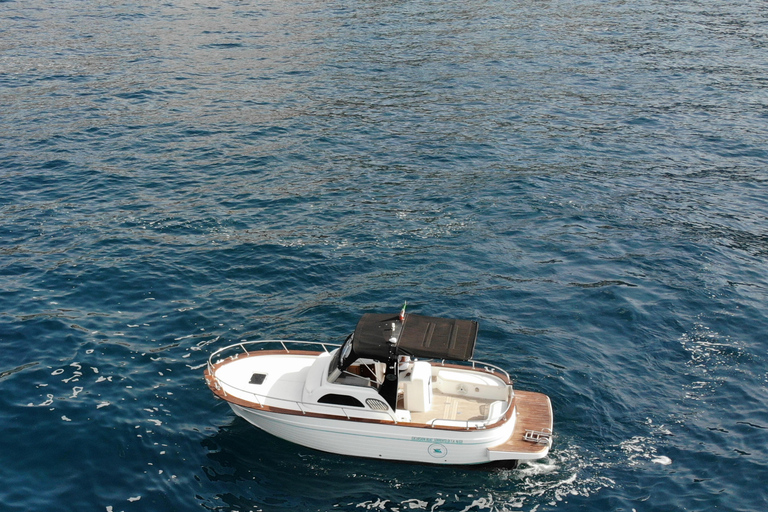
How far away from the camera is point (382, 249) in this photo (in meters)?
31.0

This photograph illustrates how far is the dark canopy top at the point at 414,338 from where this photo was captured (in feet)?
64.6

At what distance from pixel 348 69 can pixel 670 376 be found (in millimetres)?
40219

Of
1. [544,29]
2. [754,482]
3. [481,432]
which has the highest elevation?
[544,29]

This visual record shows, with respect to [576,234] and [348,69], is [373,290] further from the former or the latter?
Answer: [348,69]

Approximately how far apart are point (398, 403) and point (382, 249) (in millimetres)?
11338

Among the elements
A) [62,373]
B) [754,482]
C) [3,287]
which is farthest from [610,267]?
[3,287]

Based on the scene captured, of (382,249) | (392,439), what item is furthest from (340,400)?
(382,249)

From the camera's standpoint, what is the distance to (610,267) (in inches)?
1171

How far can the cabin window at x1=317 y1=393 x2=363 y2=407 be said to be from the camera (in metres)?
20.1

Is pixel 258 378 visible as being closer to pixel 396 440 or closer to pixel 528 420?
pixel 396 440

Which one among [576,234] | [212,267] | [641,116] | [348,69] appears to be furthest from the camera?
[348,69]

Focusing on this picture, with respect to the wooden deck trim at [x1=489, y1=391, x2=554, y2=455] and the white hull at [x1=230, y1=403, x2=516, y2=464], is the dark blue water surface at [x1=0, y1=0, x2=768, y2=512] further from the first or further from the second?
the wooden deck trim at [x1=489, y1=391, x2=554, y2=455]

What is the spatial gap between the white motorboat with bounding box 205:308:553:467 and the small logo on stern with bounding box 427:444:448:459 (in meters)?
0.03

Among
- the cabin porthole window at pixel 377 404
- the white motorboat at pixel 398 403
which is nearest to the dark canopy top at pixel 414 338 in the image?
the white motorboat at pixel 398 403
